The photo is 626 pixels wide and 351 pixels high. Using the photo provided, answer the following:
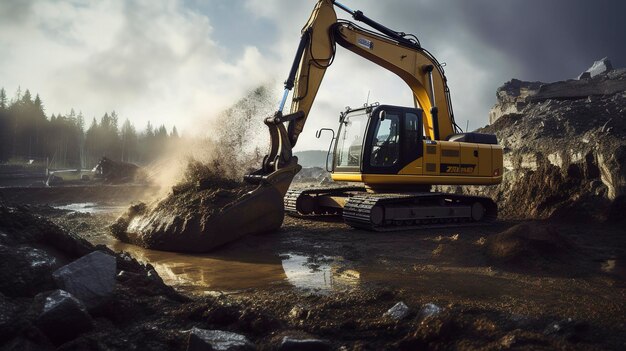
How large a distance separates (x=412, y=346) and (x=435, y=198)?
6847 millimetres

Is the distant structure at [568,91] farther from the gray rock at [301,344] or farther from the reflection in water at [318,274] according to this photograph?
the gray rock at [301,344]

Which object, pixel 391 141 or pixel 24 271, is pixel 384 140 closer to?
pixel 391 141

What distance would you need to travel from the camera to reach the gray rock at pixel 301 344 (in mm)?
2656

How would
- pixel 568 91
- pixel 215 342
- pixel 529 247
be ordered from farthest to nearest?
pixel 568 91
pixel 529 247
pixel 215 342

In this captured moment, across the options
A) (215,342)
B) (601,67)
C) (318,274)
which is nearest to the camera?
(215,342)

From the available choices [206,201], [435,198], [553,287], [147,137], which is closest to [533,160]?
[435,198]

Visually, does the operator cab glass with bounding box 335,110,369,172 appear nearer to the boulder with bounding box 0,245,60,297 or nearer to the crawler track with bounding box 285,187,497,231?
the crawler track with bounding box 285,187,497,231

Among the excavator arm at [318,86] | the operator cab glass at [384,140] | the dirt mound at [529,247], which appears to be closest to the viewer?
the dirt mound at [529,247]

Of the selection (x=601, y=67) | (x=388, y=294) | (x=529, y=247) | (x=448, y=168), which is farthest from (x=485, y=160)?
(x=601, y=67)

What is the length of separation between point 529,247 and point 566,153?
6870 millimetres

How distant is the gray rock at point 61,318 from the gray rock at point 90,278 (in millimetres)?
289

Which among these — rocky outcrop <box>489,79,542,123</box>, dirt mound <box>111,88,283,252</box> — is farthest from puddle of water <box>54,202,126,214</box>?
rocky outcrop <box>489,79,542,123</box>

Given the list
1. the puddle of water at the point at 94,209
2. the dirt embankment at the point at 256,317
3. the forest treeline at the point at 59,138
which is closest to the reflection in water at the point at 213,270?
the dirt embankment at the point at 256,317

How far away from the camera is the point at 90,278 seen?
3291mm
